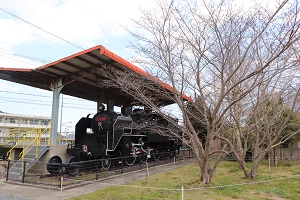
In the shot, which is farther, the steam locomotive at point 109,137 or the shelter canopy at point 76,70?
the steam locomotive at point 109,137

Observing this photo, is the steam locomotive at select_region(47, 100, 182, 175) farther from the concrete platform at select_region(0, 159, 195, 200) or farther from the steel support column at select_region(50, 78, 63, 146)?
the concrete platform at select_region(0, 159, 195, 200)

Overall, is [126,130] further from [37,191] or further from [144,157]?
[37,191]

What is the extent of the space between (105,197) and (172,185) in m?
2.70

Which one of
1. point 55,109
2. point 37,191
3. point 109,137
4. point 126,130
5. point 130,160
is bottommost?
point 37,191

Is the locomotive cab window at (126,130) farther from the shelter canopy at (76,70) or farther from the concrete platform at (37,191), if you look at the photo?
the concrete platform at (37,191)

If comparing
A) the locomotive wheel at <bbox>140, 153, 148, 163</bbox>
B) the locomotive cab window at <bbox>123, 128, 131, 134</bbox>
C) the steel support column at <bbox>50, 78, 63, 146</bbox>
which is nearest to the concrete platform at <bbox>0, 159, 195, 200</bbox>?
the steel support column at <bbox>50, 78, 63, 146</bbox>

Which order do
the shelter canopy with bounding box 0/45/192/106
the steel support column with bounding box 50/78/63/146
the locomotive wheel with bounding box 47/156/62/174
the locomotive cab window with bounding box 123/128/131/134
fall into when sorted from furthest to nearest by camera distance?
the locomotive cab window with bounding box 123/128/131/134 → the steel support column with bounding box 50/78/63/146 → the shelter canopy with bounding box 0/45/192/106 → the locomotive wheel with bounding box 47/156/62/174

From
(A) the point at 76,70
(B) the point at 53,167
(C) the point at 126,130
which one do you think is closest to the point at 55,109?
(A) the point at 76,70

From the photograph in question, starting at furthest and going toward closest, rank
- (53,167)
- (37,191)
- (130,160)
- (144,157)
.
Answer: (144,157) < (130,160) < (53,167) < (37,191)

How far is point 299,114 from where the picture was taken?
45.4ft

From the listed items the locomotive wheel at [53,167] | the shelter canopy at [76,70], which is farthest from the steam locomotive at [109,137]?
the shelter canopy at [76,70]

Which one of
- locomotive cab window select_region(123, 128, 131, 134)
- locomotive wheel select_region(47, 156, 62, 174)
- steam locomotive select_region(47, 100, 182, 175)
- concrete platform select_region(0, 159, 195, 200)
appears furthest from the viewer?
locomotive cab window select_region(123, 128, 131, 134)

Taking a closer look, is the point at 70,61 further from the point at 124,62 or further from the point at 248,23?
the point at 248,23

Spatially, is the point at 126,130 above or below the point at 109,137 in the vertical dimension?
above
